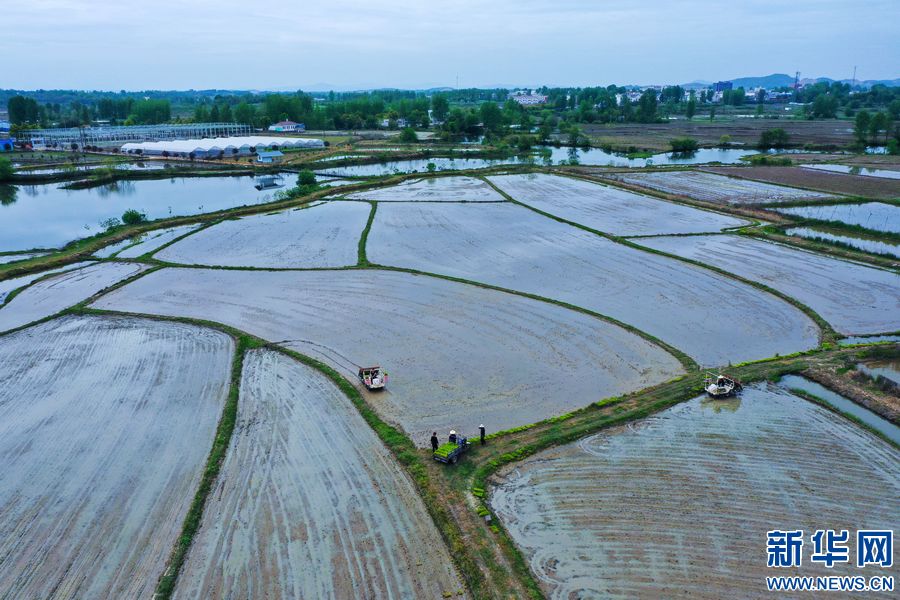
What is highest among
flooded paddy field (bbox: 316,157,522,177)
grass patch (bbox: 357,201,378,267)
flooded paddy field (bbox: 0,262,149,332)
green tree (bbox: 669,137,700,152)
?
green tree (bbox: 669,137,700,152)

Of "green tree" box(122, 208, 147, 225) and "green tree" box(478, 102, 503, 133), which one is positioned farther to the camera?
"green tree" box(478, 102, 503, 133)

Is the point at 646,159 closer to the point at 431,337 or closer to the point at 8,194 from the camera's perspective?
the point at 431,337

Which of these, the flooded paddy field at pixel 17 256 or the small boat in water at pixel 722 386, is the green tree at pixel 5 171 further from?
the small boat in water at pixel 722 386

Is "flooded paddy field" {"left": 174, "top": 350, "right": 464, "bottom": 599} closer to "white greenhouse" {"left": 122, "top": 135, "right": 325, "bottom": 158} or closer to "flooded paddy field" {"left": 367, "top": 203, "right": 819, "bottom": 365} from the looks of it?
"flooded paddy field" {"left": 367, "top": 203, "right": 819, "bottom": 365}

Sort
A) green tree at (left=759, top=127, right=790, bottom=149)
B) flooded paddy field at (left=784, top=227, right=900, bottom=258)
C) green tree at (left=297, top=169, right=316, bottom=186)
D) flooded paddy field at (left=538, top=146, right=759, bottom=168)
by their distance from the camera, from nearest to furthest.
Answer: flooded paddy field at (left=784, top=227, right=900, bottom=258)
green tree at (left=297, top=169, right=316, bottom=186)
flooded paddy field at (left=538, top=146, right=759, bottom=168)
green tree at (left=759, top=127, right=790, bottom=149)

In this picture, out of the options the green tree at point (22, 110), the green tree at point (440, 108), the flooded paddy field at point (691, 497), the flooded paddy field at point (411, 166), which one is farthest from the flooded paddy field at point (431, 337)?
the green tree at point (22, 110)

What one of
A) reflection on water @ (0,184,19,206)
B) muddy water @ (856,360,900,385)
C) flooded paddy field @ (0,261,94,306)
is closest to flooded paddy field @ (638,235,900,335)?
muddy water @ (856,360,900,385)
